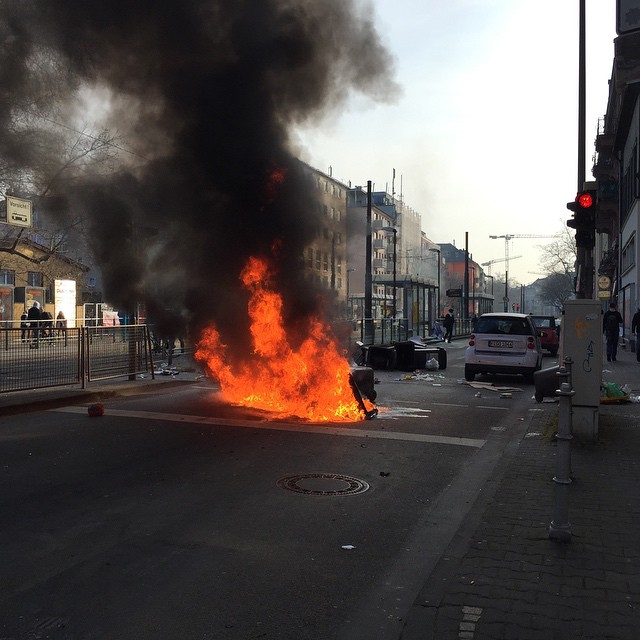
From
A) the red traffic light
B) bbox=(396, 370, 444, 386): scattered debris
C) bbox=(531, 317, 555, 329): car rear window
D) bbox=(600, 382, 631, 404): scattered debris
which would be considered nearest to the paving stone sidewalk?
bbox=(600, 382, 631, 404): scattered debris

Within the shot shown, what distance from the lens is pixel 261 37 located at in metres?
9.41

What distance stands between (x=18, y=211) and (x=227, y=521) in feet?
46.4

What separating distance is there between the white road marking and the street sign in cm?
849

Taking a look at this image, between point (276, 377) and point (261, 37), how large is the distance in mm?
5354

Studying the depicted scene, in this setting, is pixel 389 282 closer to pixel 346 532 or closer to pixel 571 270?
pixel 346 532

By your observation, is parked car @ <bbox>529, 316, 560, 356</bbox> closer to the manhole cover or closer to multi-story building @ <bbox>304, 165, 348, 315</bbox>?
multi-story building @ <bbox>304, 165, 348, 315</bbox>

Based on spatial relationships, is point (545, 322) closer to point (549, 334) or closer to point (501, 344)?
point (549, 334)

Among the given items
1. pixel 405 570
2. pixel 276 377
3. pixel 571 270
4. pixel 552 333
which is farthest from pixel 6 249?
pixel 571 270

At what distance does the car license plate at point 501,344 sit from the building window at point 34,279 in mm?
29109

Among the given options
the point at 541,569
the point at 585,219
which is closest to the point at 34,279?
the point at 585,219

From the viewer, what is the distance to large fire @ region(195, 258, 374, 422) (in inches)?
348

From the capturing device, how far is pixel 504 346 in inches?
533

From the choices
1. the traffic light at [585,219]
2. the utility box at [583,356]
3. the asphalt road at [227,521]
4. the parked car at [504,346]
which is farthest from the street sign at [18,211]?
the utility box at [583,356]

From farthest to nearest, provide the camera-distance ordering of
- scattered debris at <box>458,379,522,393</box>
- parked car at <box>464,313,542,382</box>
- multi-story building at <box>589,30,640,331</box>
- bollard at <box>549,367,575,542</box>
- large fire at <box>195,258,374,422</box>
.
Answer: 1. multi-story building at <box>589,30,640,331</box>
2. parked car at <box>464,313,542,382</box>
3. scattered debris at <box>458,379,522,393</box>
4. large fire at <box>195,258,374,422</box>
5. bollard at <box>549,367,575,542</box>
